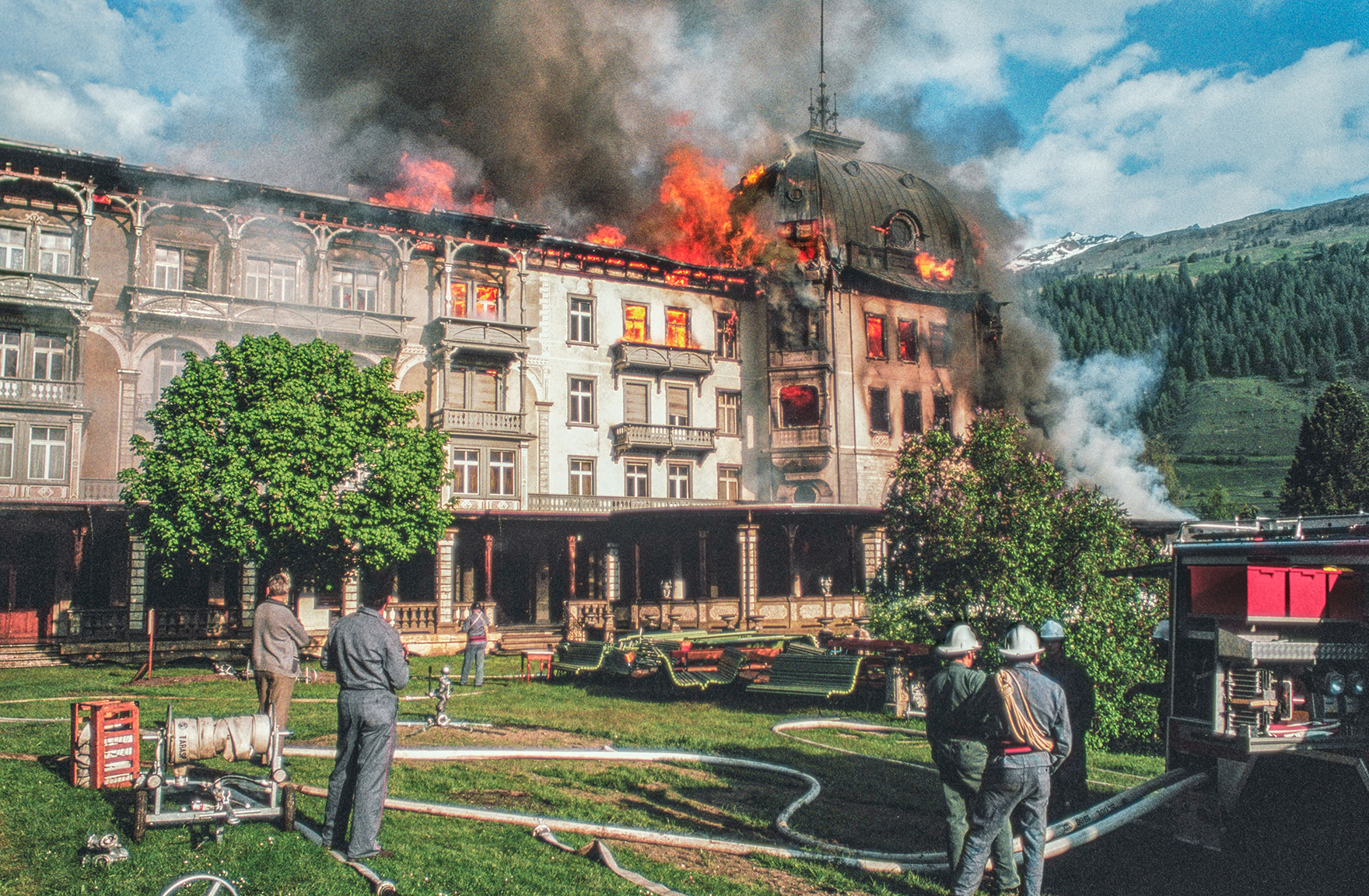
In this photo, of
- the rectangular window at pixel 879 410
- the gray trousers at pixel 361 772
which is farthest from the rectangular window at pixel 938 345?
the gray trousers at pixel 361 772

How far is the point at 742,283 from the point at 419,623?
65.0 ft

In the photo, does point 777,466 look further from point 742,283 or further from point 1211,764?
A: point 1211,764

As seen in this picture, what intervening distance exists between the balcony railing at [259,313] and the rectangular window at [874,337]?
19.7 metres

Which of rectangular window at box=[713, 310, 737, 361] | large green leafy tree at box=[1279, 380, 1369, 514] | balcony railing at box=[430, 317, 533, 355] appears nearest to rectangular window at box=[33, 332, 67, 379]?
balcony railing at box=[430, 317, 533, 355]

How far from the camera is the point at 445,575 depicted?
34562mm

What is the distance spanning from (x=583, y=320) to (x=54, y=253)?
59.1 feet

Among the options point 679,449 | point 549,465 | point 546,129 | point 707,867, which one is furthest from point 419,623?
point 707,867

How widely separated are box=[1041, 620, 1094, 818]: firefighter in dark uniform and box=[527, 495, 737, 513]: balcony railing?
1033 inches

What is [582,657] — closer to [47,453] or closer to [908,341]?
[47,453]

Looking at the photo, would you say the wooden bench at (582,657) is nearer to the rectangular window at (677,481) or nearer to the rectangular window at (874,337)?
the rectangular window at (677,481)

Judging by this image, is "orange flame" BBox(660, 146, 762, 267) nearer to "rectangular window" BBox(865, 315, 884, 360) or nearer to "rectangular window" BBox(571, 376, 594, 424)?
"rectangular window" BBox(865, 315, 884, 360)

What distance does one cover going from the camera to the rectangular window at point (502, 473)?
120 feet

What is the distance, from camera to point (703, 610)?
3488 cm

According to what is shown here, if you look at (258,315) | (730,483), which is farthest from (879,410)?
(258,315)
